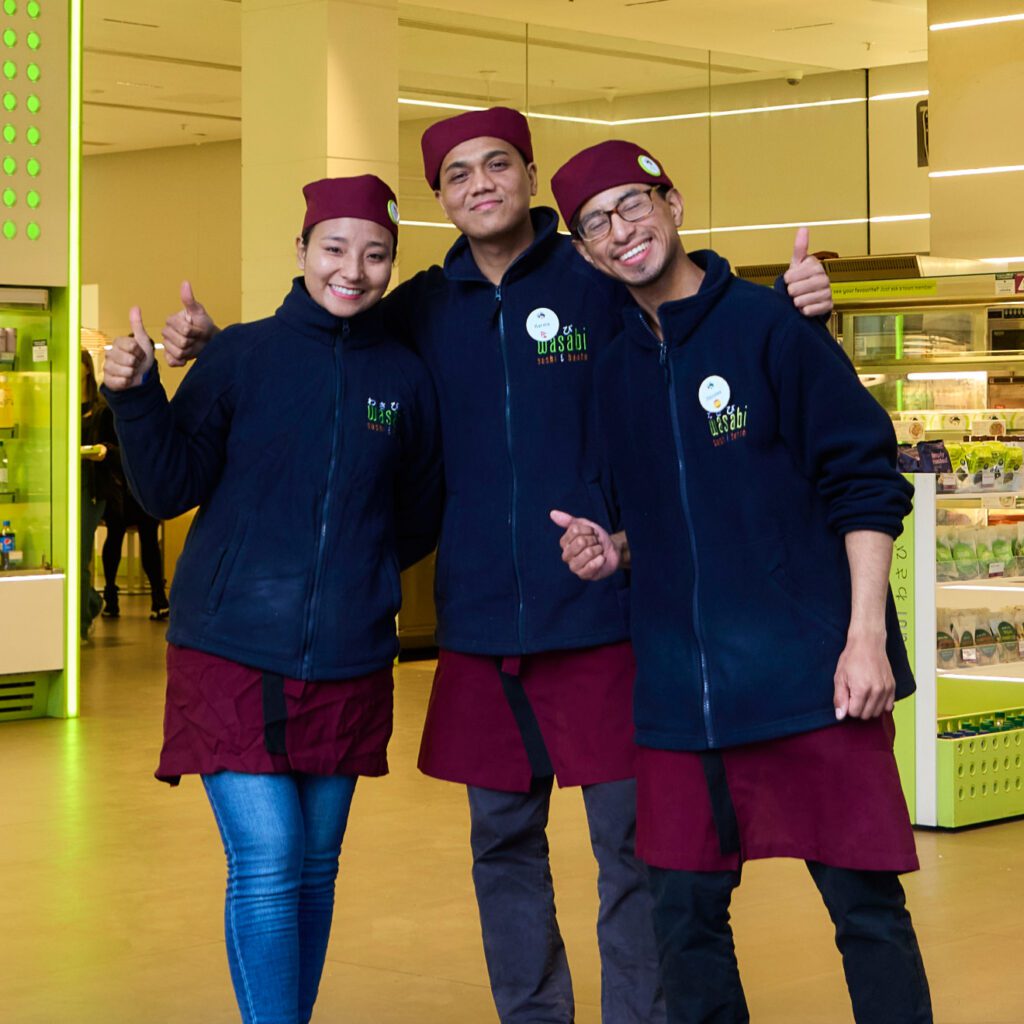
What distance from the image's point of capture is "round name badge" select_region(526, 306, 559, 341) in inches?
129

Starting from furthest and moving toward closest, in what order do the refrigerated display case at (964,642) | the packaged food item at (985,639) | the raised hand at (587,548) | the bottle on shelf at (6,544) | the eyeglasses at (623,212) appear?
the bottle on shelf at (6,544) → the packaged food item at (985,639) → the refrigerated display case at (964,642) → the raised hand at (587,548) → the eyeglasses at (623,212)

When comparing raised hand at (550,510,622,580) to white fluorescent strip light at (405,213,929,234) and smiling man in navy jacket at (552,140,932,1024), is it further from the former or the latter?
white fluorescent strip light at (405,213,929,234)

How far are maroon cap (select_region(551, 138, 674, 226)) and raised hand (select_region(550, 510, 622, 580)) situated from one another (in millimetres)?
491

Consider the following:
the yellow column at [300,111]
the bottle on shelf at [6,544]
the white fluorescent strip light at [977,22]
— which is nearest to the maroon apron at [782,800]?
the bottle on shelf at [6,544]

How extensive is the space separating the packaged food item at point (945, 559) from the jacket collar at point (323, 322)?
3.39m

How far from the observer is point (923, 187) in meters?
14.5

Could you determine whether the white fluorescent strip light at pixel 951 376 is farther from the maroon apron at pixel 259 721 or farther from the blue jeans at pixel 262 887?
the blue jeans at pixel 262 887

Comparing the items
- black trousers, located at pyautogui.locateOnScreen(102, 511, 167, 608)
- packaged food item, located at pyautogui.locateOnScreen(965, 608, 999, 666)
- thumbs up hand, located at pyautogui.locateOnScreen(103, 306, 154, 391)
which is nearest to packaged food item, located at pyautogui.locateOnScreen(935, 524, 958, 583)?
packaged food item, located at pyautogui.locateOnScreen(965, 608, 999, 666)

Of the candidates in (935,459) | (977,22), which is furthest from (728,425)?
(977,22)

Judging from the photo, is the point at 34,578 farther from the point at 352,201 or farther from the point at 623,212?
the point at 623,212

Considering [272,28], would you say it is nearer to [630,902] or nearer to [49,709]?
[49,709]

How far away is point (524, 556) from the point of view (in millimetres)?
3270

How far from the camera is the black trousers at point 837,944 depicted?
2752 mm

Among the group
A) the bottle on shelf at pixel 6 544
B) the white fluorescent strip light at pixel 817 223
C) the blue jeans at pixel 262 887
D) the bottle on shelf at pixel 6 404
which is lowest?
the blue jeans at pixel 262 887
